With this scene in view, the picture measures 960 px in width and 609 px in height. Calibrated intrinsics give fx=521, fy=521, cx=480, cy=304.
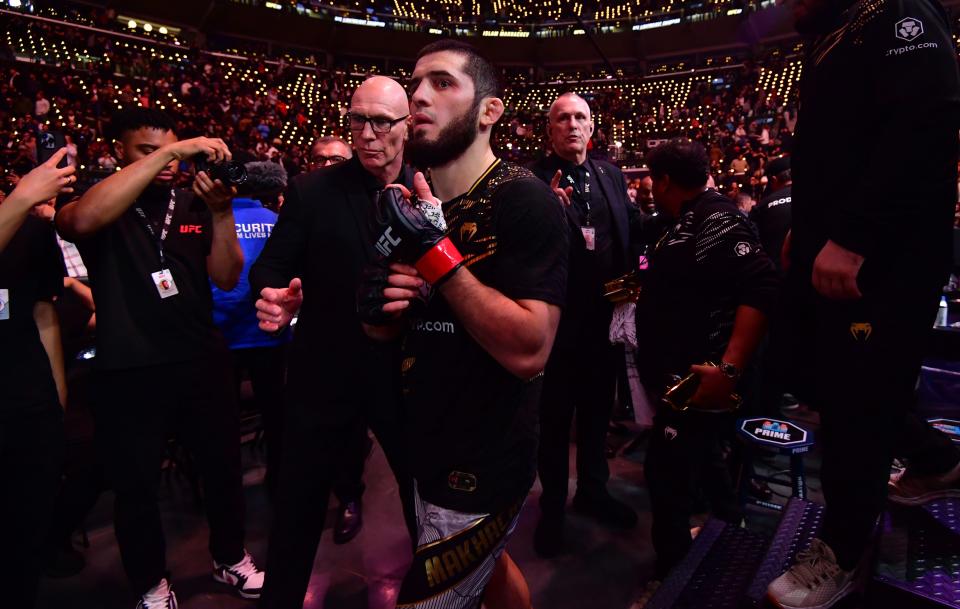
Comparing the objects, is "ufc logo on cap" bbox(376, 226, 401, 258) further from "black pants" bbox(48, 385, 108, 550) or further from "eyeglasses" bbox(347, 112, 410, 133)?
"black pants" bbox(48, 385, 108, 550)

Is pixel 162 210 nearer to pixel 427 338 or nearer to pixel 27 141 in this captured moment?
pixel 427 338

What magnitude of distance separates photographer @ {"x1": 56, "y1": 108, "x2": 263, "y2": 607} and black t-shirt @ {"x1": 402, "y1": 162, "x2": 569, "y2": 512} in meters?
1.24

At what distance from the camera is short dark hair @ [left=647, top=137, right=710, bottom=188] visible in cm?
222

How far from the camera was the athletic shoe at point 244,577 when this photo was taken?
7.71 ft

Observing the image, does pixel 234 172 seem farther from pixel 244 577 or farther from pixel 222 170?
pixel 244 577

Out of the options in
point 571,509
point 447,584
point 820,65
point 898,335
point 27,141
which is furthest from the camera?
point 27,141

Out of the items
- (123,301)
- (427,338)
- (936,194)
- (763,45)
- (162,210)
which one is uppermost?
(763,45)

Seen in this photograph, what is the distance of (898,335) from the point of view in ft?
4.39

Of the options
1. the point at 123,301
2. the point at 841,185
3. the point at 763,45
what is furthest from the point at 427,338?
the point at 763,45

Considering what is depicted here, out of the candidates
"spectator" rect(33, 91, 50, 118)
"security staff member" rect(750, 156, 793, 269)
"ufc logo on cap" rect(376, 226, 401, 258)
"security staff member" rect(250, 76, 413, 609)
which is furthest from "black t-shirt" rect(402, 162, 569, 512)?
"spectator" rect(33, 91, 50, 118)

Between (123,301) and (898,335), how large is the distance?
2.56 meters

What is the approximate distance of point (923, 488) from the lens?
1677 millimetres

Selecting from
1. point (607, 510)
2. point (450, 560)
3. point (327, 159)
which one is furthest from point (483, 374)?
point (327, 159)

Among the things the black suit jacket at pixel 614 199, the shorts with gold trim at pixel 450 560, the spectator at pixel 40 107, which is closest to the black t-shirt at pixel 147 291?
the shorts with gold trim at pixel 450 560
